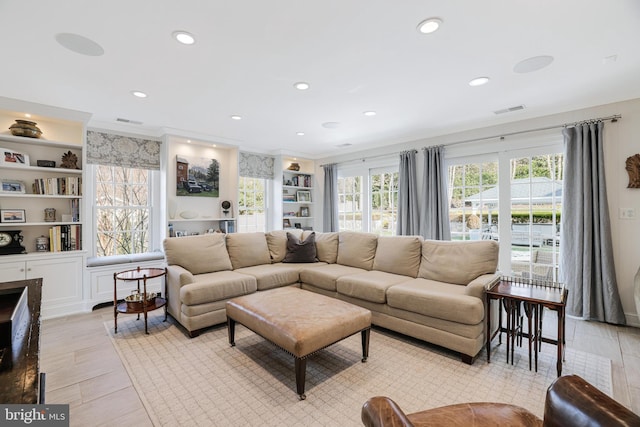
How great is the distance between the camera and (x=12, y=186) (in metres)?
3.28

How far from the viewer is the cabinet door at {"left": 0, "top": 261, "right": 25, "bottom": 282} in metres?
3.12

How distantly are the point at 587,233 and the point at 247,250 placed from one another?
159 inches

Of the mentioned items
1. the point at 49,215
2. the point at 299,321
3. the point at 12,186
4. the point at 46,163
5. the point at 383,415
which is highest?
the point at 46,163

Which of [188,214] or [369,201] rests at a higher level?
[369,201]

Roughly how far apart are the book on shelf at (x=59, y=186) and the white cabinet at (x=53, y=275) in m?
0.74

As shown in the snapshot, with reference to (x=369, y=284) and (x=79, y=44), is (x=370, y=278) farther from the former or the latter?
(x=79, y=44)

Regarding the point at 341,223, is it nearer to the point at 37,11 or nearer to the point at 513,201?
the point at 513,201

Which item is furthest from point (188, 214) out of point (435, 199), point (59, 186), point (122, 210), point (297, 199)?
point (435, 199)

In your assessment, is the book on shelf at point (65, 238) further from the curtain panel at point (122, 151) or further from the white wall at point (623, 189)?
the white wall at point (623, 189)

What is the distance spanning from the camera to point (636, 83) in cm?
287

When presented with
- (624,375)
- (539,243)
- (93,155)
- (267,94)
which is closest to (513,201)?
(539,243)

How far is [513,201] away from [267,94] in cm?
345

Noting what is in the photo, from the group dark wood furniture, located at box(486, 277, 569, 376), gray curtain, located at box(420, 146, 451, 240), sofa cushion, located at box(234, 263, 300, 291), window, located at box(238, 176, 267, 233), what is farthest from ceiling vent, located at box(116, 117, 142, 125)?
dark wood furniture, located at box(486, 277, 569, 376)

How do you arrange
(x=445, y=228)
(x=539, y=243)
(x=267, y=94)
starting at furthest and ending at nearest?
1. (x=445, y=228)
2. (x=539, y=243)
3. (x=267, y=94)
